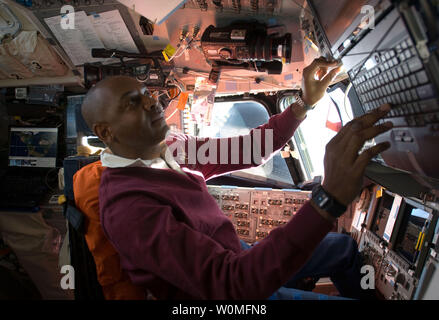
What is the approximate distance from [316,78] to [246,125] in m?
2.41

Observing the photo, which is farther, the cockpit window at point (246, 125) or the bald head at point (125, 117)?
the cockpit window at point (246, 125)

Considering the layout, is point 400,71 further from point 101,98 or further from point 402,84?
point 101,98

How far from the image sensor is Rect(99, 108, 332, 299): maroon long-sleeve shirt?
890 mm

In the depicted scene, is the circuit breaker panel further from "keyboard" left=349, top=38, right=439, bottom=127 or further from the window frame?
"keyboard" left=349, top=38, right=439, bottom=127

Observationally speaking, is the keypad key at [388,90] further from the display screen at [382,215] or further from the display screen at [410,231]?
the display screen at [382,215]

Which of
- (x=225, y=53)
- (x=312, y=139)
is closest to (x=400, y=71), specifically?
(x=225, y=53)

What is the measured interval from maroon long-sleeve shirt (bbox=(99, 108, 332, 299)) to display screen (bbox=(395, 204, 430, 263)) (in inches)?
28.8

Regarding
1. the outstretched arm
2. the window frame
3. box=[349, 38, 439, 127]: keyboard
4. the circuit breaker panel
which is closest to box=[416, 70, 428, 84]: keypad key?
box=[349, 38, 439, 127]: keyboard

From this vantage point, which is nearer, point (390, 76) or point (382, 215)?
point (390, 76)

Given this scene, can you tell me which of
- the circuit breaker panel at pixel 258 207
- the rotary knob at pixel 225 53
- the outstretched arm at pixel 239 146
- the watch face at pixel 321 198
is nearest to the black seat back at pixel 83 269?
the outstretched arm at pixel 239 146

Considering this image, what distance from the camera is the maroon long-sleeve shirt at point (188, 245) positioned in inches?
35.0

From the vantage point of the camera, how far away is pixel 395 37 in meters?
0.82

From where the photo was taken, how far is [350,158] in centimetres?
88

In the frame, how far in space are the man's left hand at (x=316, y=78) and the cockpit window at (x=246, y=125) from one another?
1.13m
